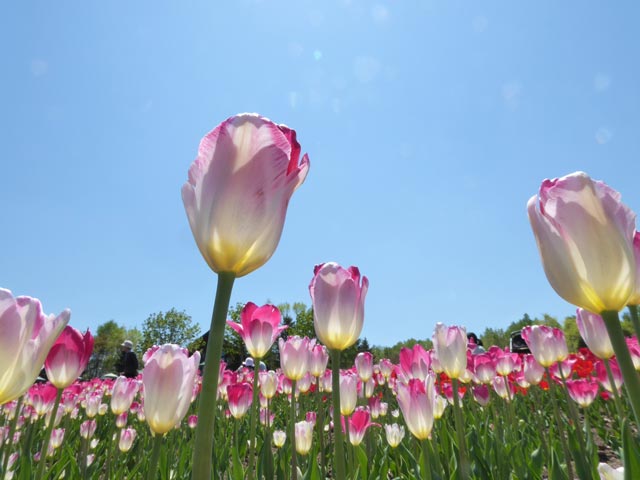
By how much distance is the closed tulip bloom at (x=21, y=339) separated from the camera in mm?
861

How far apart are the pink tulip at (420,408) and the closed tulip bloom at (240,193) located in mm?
1383

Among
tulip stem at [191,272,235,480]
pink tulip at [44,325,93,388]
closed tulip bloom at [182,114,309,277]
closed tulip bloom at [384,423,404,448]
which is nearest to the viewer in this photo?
tulip stem at [191,272,235,480]

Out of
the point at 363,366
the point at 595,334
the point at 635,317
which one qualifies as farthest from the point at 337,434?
the point at 363,366

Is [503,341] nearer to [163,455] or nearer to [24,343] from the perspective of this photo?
[163,455]

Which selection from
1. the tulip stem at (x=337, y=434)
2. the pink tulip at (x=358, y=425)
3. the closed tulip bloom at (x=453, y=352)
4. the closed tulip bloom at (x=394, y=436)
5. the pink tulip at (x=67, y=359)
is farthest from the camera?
the closed tulip bloom at (x=394, y=436)

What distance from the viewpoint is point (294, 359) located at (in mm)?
2162

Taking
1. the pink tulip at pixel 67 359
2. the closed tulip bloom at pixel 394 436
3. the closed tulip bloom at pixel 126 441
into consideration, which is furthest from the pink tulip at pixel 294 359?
the closed tulip bloom at pixel 126 441

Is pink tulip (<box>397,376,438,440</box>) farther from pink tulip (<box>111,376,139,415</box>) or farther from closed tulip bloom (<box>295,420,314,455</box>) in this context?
pink tulip (<box>111,376,139,415</box>)

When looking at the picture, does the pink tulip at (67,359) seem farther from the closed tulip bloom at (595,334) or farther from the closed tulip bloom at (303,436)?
the closed tulip bloom at (595,334)

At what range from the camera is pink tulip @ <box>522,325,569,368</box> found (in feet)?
9.53

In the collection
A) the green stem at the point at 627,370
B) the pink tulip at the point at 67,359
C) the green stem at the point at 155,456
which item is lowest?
the green stem at the point at 155,456

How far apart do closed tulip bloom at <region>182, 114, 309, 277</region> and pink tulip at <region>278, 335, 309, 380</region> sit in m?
1.57

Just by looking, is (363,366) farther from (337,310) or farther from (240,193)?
(240,193)

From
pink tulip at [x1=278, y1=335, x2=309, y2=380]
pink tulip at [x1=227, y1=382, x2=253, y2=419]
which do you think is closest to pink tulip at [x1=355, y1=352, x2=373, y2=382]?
pink tulip at [x1=227, y1=382, x2=253, y2=419]
